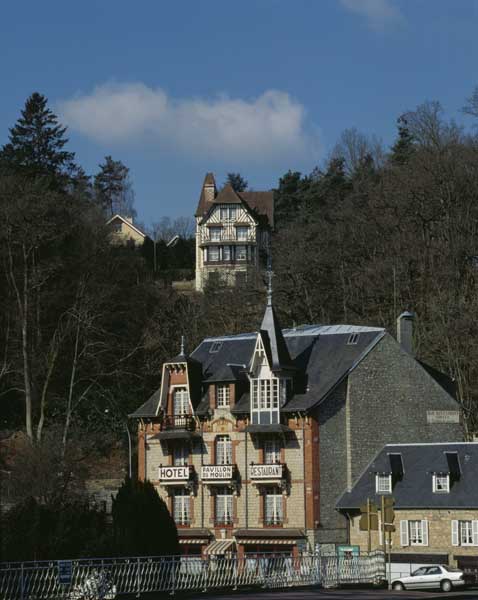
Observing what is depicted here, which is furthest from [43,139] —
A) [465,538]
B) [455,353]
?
[465,538]

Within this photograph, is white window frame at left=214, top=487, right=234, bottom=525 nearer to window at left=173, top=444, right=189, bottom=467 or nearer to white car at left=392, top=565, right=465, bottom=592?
window at left=173, top=444, right=189, bottom=467

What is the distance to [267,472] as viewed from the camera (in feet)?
180

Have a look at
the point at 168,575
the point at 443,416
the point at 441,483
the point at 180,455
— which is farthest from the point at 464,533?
the point at 168,575

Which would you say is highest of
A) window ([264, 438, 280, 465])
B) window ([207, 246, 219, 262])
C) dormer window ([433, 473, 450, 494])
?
window ([207, 246, 219, 262])

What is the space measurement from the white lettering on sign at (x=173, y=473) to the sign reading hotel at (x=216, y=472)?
0.94m

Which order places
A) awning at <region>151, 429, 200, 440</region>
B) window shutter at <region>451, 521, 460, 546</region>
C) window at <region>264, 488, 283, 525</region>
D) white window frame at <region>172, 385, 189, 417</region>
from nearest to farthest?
window shutter at <region>451, 521, 460, 546</region> → window at <region>264, 488, 283, 525</region> → awning at <region>151, 429, 200, 440</region> → white window frame at <region>172, 385, 189, 417</region>

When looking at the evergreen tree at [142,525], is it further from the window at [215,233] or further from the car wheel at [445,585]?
the window at [215,233]

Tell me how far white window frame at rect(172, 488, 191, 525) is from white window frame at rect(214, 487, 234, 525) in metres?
1.44

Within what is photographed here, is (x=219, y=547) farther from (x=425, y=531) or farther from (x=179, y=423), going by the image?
(x=425, y=531)

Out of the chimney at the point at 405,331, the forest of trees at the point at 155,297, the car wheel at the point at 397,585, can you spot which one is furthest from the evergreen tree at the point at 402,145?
the car wheel at the point at 397,585

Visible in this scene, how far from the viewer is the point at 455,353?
67000 mm

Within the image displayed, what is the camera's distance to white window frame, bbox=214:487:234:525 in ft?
183

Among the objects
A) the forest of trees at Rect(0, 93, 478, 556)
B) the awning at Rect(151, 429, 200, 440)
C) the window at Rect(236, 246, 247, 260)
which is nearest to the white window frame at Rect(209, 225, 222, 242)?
the window at Rect(236, 246, 247, 260)

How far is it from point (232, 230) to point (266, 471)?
58.4m
